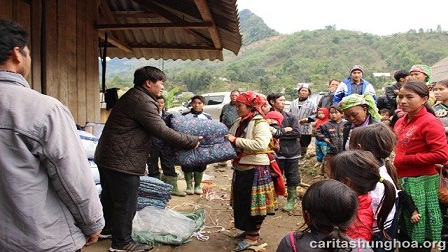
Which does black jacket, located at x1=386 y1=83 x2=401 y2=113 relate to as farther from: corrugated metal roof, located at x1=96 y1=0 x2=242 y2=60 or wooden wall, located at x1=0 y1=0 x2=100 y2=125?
wooden wall, located at x1=0 y1=0 x2=100 y2=125

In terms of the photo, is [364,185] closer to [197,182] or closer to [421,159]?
[421,159]

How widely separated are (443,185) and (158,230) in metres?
2.73

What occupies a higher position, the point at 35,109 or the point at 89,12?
the point at 89,12

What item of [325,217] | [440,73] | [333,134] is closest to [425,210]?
[325,217]

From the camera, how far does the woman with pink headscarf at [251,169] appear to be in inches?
151

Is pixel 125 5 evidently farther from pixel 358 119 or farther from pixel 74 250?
pixel 74 250

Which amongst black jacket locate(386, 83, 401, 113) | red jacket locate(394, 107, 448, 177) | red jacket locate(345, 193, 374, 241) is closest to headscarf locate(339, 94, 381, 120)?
red jacket locate(394, 107, 448, 177)

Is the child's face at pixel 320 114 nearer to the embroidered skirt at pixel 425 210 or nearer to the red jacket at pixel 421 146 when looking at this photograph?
the red jacket at pixel 421 146

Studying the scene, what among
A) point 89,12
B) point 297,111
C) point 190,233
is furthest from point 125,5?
point 190,233

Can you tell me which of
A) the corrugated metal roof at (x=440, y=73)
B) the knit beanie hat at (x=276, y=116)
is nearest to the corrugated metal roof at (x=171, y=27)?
the knit beanie hat at (x=276, y=116)

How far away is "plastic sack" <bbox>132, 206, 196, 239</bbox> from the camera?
4020 mm

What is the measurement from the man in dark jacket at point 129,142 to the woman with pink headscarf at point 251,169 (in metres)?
0.67

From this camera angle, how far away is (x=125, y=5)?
253 inches

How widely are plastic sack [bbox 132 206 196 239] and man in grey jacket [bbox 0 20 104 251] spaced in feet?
7.52
